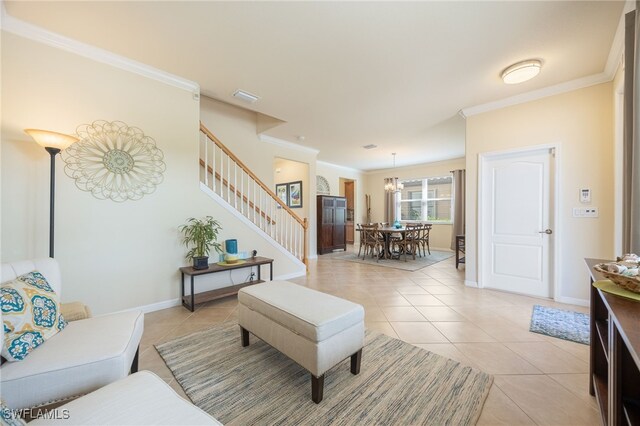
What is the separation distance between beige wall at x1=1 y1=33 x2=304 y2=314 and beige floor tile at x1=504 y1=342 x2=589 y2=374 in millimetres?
3658

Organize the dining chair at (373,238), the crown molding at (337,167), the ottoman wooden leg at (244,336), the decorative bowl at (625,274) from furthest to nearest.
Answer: the crown molding at (337,167)
the dining chair at (373,238)
the ottoman wooden leg at (244,336)
the decorative bowl at (625,274)

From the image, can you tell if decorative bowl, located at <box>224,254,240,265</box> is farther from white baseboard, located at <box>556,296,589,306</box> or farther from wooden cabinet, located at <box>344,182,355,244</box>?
wooden cabinet, located at <box>344,182,355,244</box>

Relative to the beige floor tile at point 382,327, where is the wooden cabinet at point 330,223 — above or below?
above

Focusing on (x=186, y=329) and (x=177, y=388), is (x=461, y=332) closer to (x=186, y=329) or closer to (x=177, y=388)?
(x=177, y=388)

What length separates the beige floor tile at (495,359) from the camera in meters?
1.82

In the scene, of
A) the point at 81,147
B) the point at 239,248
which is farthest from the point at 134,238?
the point at 239,248

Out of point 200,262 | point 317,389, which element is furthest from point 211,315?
point 317,389

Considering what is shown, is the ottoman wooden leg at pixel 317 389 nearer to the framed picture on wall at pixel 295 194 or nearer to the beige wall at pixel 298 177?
the beige wall at pixel 298 177

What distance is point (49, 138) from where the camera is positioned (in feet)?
6.62

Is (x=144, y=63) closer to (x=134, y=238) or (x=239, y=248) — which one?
(x=134, y=238)

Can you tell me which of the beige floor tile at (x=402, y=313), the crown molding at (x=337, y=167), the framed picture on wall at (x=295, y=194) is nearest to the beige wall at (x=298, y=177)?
the framed picture on wall at (x=295, y=194)

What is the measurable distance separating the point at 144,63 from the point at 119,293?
2563mm

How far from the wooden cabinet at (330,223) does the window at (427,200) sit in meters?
2.44

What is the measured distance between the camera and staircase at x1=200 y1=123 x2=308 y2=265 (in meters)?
3.86
